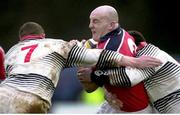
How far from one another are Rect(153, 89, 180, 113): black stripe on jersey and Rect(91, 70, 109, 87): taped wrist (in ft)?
1.76

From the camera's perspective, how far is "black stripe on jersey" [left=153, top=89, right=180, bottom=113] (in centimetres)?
845

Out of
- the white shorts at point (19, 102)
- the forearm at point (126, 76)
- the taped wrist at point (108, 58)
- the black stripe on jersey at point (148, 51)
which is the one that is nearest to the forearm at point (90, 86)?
the forearm at point (126, 76)

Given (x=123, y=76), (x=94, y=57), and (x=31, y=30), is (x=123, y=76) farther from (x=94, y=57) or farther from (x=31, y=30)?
(x=31, y=30)

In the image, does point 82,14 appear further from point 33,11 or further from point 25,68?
point 25,68

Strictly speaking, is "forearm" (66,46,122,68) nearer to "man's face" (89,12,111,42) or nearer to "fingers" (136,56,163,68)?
"fingers" (136,56,163,68)

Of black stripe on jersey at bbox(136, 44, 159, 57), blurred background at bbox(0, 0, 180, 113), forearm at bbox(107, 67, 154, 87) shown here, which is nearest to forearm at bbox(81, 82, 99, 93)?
forearm at bbox(107, 67, 154, 87)

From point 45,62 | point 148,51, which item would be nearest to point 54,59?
point 45,62

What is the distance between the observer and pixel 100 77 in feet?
26.9

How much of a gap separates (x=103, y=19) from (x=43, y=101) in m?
0.93

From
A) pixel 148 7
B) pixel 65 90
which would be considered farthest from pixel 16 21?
pixel 65 90

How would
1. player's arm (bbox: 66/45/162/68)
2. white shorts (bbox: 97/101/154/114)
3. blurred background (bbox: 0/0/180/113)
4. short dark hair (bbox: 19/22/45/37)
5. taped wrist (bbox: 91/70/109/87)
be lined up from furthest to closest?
blurred background (bbox: 0/0/180/113), white shorts (bbox: 97/101/154/114), short dark hair (bbox: 19/22/45/37), taped wrist (bbox: 91/70/109/87), player's arm (bbox: 66/45/162/68)

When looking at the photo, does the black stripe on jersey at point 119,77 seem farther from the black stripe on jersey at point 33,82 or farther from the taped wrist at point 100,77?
the black stripe on jersey at point 33,82

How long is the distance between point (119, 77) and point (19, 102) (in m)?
0.86

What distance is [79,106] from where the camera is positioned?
11.5 metres
